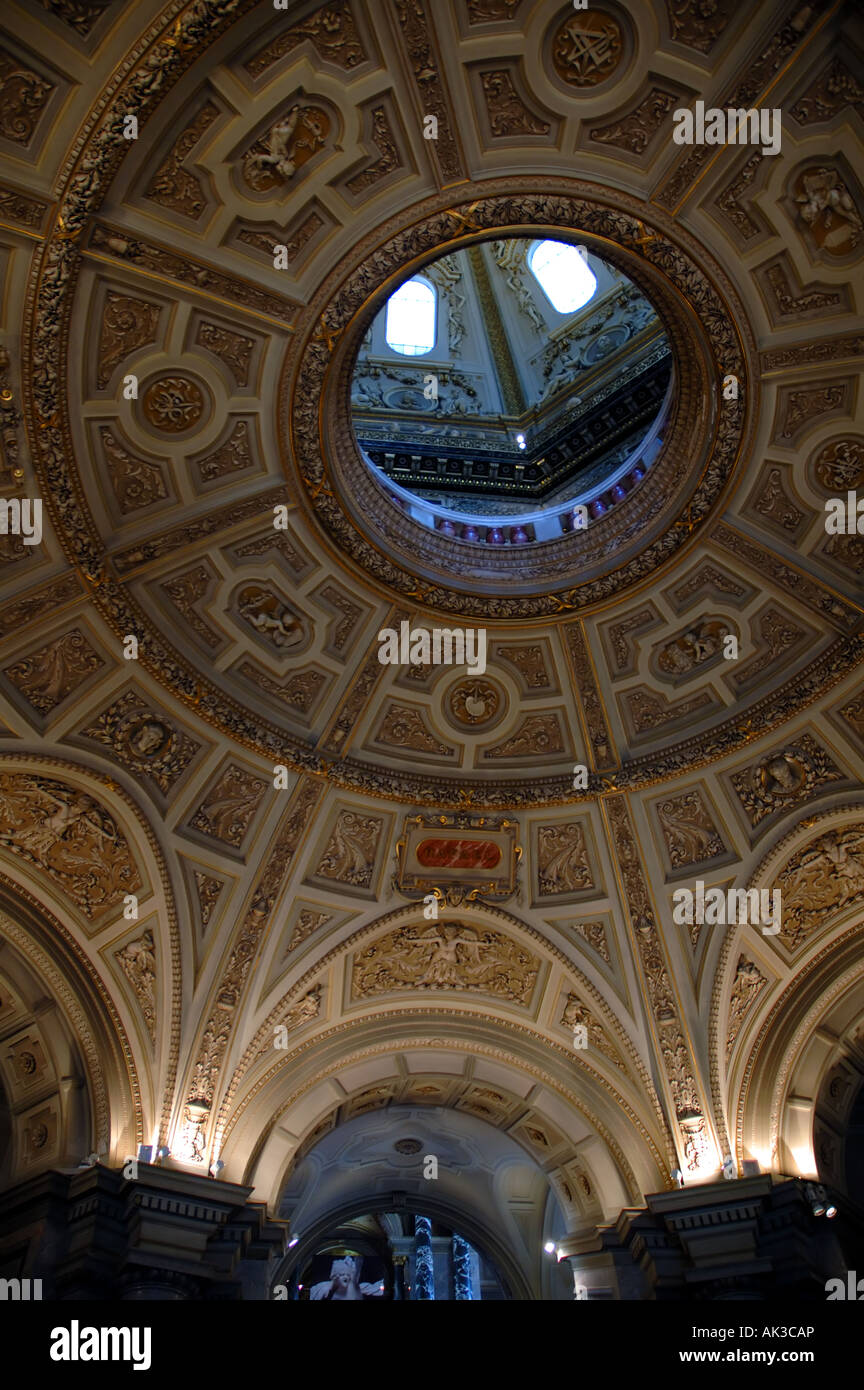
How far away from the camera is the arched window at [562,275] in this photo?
18.7m

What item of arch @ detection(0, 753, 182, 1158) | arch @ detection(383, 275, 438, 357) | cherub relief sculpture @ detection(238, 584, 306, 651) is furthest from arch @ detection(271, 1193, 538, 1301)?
arch @ detection(383, 275, 438, 357)

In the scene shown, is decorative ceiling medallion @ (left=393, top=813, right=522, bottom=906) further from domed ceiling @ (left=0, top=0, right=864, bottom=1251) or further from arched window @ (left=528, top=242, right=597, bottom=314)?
arched window @ (left=528, top=242, right=597, bottom=314)

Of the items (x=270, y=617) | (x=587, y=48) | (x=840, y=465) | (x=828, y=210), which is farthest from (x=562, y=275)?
(x=270, y=617)

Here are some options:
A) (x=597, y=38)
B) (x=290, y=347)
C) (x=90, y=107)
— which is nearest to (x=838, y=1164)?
(x=290, y=347)

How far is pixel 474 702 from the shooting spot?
15.0 m

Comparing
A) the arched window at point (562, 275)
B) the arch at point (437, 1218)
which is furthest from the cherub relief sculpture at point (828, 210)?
the arch at point (437, 1218)

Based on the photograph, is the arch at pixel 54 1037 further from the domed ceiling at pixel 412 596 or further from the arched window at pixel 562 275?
the arched window at pixel 562 275

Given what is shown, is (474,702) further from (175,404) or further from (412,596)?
(175,404)

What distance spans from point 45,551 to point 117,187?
13.9 ft

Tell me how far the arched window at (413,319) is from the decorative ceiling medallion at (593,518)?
6.27 m

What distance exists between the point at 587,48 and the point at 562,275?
29.9ft

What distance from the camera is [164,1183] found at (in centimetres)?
1205

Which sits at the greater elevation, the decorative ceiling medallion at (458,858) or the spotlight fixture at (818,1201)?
the decorative ceiling medallion at (458,858)

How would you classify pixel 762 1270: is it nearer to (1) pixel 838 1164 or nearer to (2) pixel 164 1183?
(1) pixel 838 1164
